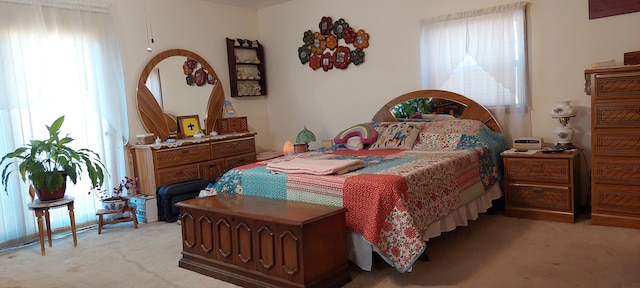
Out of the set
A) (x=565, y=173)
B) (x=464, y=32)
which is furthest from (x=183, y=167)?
(x=565, y=173)

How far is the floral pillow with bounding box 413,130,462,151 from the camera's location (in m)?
4.18

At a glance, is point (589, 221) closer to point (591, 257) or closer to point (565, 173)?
point (565, 173)

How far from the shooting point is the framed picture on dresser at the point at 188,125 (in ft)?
17.4

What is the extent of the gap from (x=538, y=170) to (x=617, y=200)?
0.60m

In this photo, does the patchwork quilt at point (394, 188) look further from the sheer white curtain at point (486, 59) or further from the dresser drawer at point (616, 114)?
the dresser drawer at point (616, 114)

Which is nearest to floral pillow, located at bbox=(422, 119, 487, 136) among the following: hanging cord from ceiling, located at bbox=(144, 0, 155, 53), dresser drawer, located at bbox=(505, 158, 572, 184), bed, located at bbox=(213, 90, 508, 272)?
bed, located at bbox=(213, 90, 508, 272)

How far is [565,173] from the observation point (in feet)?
12.4

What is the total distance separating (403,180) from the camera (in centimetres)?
290

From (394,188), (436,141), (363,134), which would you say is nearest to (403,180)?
(394,188)

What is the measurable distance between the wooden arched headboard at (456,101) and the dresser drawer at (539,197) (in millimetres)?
678

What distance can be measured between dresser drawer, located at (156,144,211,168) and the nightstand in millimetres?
3026

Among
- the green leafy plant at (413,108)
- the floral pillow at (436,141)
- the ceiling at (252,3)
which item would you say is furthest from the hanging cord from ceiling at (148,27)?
the floral pillow at (436,141)

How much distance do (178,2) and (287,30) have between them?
1.38 m

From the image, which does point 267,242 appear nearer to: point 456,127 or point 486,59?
point 456,127
